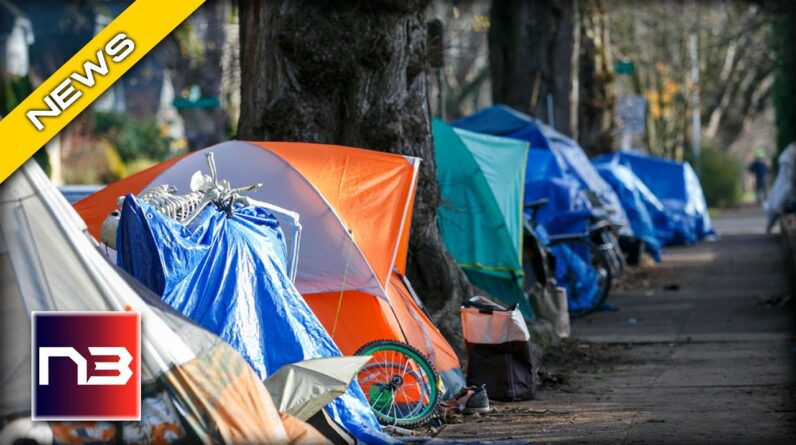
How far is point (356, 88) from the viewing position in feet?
39.4

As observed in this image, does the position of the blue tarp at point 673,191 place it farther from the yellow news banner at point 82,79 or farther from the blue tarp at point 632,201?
the yellow news banner at point 82,79

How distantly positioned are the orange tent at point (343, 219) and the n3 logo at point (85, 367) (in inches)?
114

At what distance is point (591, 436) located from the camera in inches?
328

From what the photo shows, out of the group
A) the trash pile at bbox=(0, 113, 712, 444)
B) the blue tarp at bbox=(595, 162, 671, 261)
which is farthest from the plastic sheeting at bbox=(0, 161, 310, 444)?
the blue tarp at bbox=(595, 162, 671, 261)

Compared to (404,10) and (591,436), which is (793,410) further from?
(404,10)

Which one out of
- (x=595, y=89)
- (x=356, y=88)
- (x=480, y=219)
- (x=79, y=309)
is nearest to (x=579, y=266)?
(x=480, y=219)

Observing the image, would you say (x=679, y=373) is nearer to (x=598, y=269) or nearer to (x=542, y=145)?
(x=598, y=269)

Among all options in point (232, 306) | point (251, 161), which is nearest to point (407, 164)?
point (251, 161)

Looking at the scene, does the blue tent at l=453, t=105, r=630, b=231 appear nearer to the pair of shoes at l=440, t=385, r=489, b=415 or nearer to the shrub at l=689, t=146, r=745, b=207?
the pair of shoes at l=440, t=385, r=489, b=415

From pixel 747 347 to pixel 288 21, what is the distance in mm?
5116

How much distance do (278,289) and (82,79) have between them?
2432 millimetres

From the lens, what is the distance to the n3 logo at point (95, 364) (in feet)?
21.9

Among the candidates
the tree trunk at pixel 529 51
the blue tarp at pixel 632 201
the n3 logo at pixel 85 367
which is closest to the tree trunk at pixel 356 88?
the n3 logo at pixel 85 367

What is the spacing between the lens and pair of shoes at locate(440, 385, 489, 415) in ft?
30.7
